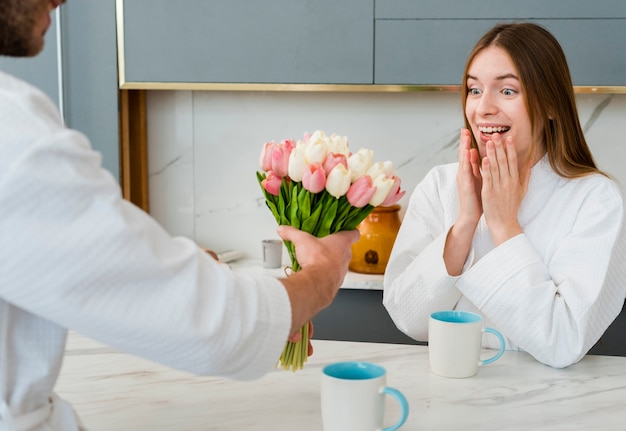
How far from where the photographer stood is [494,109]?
6.04 feet

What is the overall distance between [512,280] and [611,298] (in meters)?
0.21

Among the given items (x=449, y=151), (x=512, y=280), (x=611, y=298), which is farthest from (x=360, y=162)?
(x=449, y=151)

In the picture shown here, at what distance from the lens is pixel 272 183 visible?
1195 millimetres

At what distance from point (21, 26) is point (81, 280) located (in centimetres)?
27

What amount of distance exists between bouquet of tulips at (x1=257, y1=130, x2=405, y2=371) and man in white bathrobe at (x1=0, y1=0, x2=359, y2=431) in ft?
0.79

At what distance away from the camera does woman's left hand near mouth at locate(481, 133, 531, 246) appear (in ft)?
5.81

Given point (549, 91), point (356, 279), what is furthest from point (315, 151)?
point (356, 279)

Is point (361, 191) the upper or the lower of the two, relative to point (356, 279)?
upper

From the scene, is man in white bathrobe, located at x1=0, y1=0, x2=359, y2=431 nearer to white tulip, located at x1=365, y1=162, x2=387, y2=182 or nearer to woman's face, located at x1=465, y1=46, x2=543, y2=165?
white tulip, located at x1=365, y1=162, x2=387, y2=182

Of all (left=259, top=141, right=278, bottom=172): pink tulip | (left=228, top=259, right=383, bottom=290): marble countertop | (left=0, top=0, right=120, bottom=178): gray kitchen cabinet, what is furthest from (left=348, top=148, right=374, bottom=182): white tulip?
(left=0, top=0, right=120, bottom=178): gray kitchen cabinet

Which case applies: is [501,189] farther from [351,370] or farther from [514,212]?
[351,370]

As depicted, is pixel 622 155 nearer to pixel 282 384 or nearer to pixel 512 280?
pixel 512 280

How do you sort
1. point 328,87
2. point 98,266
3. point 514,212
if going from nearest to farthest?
point 98,266 < point 514,212 < point 328,87

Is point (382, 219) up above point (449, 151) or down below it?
below
